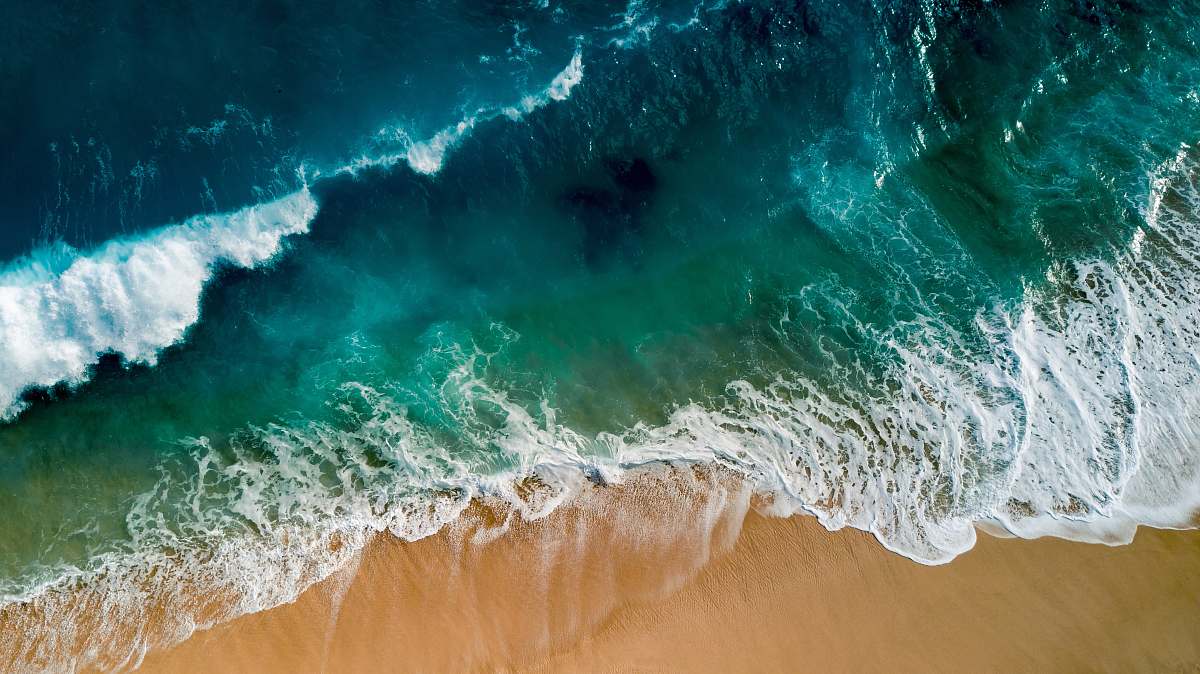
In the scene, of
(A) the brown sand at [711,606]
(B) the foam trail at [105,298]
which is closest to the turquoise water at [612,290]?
(B) the foam trail at [105,298]

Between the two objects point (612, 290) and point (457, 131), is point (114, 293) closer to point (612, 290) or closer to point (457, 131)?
Result: point (457, 131)

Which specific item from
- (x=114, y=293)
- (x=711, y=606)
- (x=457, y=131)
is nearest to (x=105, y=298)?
(x=114, y=293)

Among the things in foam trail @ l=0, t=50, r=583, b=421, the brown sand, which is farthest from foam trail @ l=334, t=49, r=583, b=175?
the brown sand

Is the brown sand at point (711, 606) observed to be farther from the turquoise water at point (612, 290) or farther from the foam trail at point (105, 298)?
the foam trail at point (105, 298)

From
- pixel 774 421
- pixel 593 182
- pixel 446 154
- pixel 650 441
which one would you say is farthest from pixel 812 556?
pixel 446 154

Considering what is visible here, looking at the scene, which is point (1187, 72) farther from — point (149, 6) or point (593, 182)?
point (149, 6)

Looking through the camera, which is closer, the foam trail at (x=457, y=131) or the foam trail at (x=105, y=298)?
the foam trail at (x=105, y=298)
